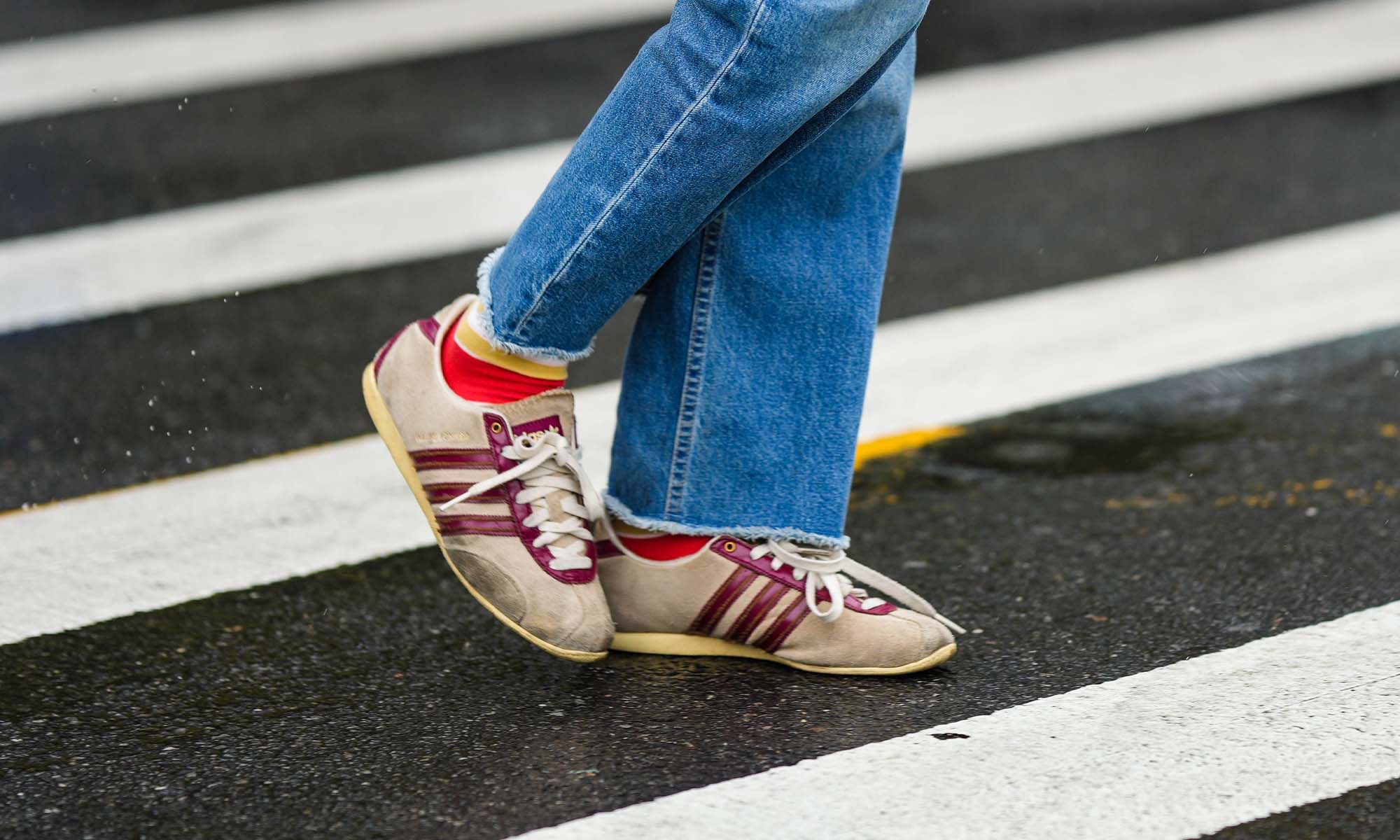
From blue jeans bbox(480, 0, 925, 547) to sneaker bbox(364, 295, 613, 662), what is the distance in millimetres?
91

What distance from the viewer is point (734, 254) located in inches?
86.4

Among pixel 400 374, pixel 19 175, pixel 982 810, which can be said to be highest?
pixel 400 374

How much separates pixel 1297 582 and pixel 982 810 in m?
0.86

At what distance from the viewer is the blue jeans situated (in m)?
2.00

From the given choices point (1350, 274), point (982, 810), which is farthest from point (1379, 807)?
point (1350, 274)

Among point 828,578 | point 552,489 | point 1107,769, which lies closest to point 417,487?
point 552,489

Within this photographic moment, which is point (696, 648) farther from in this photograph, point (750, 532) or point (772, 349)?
point (772, 349)

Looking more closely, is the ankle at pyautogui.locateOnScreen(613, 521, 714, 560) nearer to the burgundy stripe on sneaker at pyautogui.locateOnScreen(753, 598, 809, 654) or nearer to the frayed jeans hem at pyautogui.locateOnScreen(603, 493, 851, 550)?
the frayed jeans hem at pyautogui.locateOnScreen(603, 493, 851, 550)

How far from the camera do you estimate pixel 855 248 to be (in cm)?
226

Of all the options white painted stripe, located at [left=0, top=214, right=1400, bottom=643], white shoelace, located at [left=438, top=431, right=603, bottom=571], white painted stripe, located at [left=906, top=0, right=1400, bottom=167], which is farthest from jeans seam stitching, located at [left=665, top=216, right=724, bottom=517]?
white painted stripe, located at [left=906, top=0, right=1400, bottom=167]

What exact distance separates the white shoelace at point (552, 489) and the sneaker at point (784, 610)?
0.34 ft

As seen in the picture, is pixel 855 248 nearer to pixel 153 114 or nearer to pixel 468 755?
pixel 468 755

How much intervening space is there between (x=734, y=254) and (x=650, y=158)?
207 millimetres

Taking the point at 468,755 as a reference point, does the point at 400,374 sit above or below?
above
